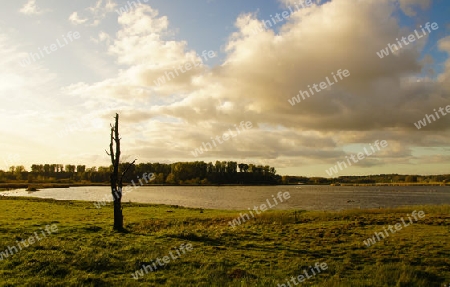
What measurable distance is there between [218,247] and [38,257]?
9989 mm

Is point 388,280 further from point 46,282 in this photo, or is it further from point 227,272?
point 46,282

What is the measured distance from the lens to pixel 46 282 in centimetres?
1378

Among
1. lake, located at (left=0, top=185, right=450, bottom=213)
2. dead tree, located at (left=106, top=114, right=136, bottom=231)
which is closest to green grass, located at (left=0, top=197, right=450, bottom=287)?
dead tree, located at (left=106, top=114, right=136, bottom=231)

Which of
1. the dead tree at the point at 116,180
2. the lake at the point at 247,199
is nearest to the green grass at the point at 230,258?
the dead tree at the point at 116,180

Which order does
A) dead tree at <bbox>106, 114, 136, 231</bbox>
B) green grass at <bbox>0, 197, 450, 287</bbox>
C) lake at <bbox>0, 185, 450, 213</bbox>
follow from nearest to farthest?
green grass at <bbox>0, 197, 450, 287</bbox> < dead tree at <bbox>106, 114, 136, 231</bbox> < lake at <bbox>0, 185, 450, 213</bbox>

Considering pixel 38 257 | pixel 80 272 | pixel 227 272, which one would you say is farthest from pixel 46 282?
pixel 227 272

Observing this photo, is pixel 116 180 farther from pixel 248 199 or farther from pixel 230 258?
pixel 248 199

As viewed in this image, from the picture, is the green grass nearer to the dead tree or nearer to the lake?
the dead tree

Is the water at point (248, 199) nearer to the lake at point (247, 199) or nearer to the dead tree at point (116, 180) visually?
the lake at point (247, 199)

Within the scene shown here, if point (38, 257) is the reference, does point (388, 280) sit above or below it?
below

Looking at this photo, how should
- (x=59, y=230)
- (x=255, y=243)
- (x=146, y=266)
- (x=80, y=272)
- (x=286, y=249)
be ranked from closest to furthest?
(x=80, y=272) → (x=146, y=266) → (x=286, y=249) → (x=255, y=243) → (x=59, y=230)

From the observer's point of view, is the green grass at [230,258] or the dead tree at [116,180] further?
the dead tree at [116,180]

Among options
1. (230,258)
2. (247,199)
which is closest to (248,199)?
(247,199)

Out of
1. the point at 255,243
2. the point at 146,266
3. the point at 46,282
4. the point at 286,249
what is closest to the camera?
the point at 46,282
